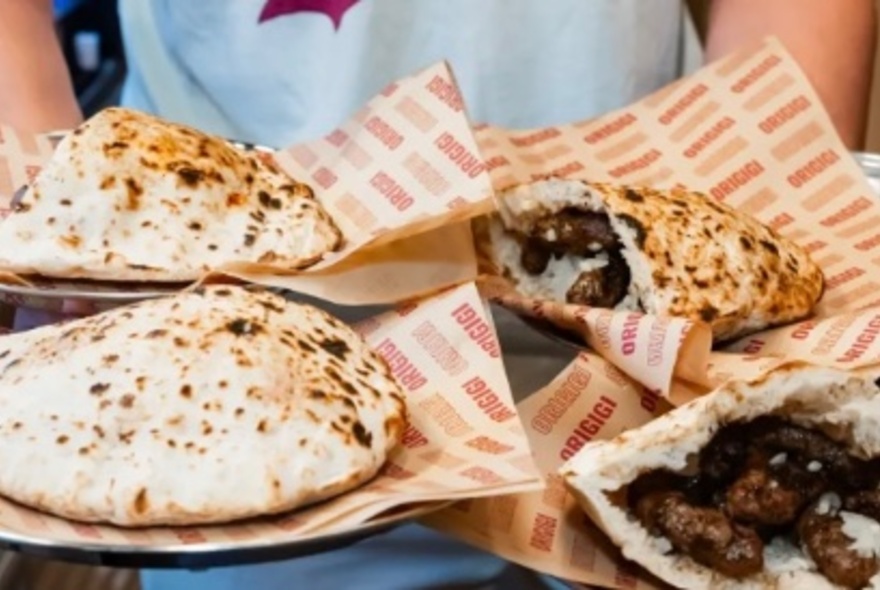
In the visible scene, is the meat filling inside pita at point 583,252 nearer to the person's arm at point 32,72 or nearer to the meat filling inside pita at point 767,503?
the meat filling inside pita at point 767,503

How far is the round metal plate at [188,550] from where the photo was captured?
0.82 m

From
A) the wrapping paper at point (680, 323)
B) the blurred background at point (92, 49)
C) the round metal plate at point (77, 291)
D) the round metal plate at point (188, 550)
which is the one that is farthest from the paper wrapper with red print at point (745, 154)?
the blurred background at point (92, 49)

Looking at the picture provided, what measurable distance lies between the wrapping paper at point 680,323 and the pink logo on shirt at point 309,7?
0.22 m

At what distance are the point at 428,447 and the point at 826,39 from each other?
0.84 meters

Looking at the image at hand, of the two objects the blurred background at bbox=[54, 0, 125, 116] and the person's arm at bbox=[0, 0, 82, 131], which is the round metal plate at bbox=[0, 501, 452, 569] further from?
the blurred background at bbox=[54, 0, 125, 116]

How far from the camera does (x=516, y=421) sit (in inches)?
39.9

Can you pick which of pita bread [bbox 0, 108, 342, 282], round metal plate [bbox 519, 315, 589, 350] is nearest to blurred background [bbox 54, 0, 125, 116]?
pita bread [bbox 0, 108, 342, 282]

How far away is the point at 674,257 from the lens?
1.26 meters

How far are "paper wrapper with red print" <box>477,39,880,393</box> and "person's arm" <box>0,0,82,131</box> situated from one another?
1.44 feet

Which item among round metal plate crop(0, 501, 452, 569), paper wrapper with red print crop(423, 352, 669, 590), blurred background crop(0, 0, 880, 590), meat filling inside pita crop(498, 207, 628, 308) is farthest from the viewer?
blurred background crop(0, 0, 880, 590)

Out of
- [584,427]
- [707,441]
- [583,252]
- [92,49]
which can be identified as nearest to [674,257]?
[583,252]

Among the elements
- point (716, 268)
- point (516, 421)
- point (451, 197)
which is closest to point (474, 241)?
point (451, 197)

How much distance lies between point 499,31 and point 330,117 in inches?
7.9

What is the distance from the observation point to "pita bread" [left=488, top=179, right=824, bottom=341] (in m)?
1.24
